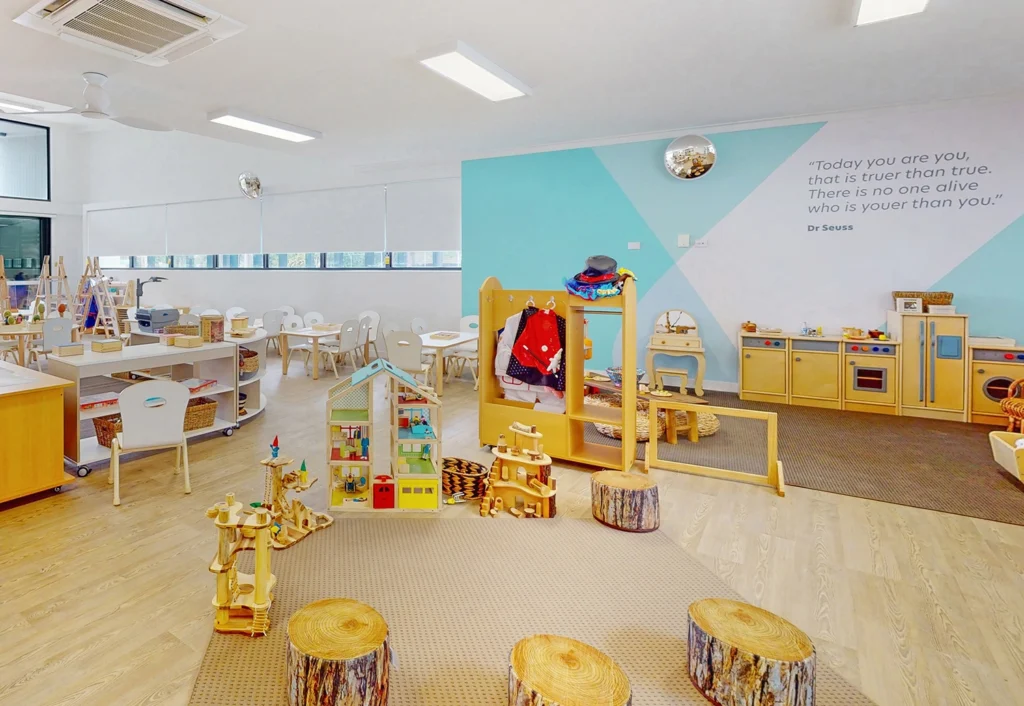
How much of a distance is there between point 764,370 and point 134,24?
6148 mm

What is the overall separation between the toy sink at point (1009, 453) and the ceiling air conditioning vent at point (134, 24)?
5681mm

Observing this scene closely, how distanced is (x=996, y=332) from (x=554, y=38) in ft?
16.7

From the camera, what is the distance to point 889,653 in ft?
6.79

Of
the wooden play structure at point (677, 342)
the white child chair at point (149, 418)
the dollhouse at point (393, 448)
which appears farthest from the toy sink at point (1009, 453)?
the white child chair at point (149, 418)

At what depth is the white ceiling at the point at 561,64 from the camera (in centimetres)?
360

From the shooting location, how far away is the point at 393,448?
336 cm

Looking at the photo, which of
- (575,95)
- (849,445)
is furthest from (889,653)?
(575,95)

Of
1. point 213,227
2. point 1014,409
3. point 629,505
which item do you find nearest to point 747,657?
point 629,505

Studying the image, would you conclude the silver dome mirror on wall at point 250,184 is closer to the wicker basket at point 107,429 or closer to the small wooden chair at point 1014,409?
the wicker basket at point 107,429

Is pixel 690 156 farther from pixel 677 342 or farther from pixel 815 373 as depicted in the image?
pixel 815 373

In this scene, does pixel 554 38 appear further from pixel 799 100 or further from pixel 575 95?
pixel 799 100

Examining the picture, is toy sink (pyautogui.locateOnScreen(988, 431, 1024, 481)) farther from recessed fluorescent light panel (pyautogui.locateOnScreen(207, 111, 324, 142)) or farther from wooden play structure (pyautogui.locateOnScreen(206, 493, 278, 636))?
recessed fluorescent light panel (pyautogui.locateOnScreen(207, 111, 324, 142))

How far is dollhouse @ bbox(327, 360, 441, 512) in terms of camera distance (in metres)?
3.22

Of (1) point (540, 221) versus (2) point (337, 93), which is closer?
(2) point (337, 93)
